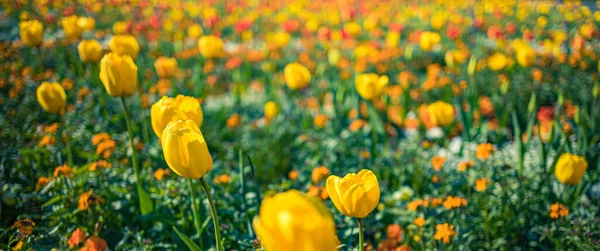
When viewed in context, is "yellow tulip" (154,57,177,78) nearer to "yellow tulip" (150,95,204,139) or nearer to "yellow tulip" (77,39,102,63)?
"yellow tulip" (77,39,102,63)

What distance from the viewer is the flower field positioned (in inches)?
60.9

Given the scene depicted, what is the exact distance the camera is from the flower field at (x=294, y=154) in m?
1.55

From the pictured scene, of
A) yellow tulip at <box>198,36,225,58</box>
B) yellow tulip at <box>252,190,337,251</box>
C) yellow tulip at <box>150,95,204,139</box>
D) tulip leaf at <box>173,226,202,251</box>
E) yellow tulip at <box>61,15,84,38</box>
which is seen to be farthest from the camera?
yellow tulip at <box>198,36,225,58</box>

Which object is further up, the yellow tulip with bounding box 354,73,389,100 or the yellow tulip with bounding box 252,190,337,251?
the yellow tulip with bounding box 252,190,337,251

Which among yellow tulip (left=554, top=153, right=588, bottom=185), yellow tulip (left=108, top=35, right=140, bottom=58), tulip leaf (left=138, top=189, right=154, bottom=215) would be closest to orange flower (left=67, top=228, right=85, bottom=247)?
tulip leaf (left=138, top=189, right=154, bottom=215)

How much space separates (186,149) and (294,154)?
209cm

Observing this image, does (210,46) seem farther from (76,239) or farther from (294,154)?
(76,239)

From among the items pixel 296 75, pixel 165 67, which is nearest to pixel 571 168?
pixel 296 75

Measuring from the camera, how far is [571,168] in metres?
1.80

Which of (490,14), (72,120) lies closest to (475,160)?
(72,120)

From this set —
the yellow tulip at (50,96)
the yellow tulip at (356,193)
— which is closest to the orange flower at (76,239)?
the yellow tulip at (50,96)

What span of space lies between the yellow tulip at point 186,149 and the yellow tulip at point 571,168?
154 cm

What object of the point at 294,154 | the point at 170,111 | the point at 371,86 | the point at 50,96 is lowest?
the point at 294,154

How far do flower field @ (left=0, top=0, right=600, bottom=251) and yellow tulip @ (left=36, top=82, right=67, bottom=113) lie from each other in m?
0.02
